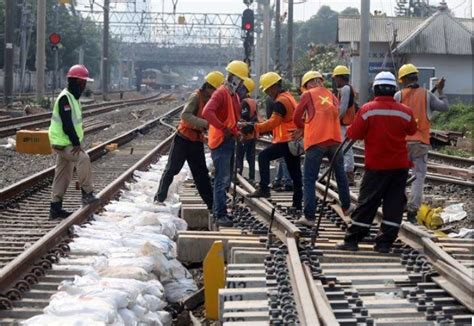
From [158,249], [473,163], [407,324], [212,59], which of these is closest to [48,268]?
[158,249]

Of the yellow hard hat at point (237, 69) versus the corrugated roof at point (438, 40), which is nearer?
the yellow hard hat at point (237, 69)

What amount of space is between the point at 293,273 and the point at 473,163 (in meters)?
12.0

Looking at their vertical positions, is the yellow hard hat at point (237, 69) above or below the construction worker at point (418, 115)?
above

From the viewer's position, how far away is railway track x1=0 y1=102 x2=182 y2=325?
6902 mm

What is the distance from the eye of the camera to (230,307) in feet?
19.9

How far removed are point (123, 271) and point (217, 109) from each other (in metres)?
2.93

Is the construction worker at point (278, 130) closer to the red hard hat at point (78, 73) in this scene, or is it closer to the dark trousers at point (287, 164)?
the dark trousers at point (287, 164)

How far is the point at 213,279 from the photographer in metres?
7.48

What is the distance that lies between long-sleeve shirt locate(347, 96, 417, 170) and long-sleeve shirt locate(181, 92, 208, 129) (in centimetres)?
280

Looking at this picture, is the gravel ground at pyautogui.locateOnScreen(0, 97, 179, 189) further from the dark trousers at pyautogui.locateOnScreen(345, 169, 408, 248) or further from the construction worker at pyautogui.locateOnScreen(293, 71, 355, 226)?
the dark trousers at pyautogui.locateOnScreen(345, 169, 408, 248)

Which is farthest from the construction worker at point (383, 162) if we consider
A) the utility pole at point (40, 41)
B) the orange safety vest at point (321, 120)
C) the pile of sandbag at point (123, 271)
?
the utility pole at point (40, 41)

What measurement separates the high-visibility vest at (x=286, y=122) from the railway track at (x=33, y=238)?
2.36 metres

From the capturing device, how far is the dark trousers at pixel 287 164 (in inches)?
423

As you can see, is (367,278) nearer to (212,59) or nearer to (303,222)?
(303,222)
